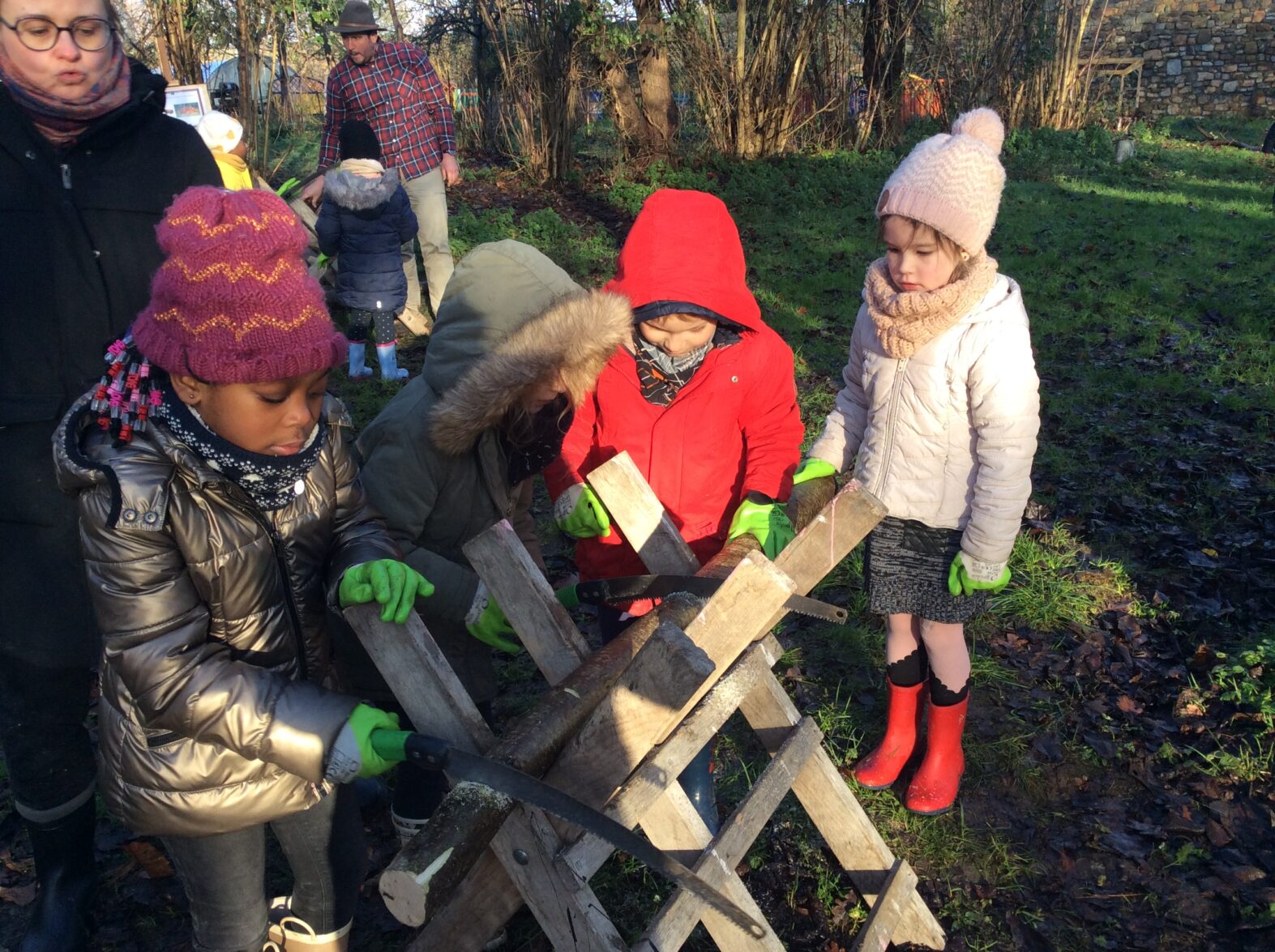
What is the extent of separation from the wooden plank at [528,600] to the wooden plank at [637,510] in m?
0.35

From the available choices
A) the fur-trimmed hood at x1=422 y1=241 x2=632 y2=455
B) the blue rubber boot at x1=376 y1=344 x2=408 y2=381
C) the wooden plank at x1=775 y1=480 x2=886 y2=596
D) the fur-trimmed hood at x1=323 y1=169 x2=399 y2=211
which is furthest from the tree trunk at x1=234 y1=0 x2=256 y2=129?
the wooden plank at x1=775 y1=480 x2=886 y2=596

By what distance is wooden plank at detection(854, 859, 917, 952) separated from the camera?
242 cm

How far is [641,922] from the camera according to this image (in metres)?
2.74

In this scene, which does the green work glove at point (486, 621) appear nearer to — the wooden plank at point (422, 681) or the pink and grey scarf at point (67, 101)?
the wooden plank at point (422, 681)

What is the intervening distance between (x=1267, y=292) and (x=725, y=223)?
766 centimetres

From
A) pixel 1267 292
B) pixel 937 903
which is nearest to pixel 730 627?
pixel 937 903

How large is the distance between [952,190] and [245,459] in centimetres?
186

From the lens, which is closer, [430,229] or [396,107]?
[396,107]

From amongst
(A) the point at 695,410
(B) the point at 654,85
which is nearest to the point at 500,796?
(A) the point at 695,410

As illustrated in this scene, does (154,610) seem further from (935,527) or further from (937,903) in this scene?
(937,903)

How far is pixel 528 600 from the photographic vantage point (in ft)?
6.36

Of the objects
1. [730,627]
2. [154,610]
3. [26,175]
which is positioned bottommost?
[730,627]

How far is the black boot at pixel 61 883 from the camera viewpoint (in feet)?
8.20

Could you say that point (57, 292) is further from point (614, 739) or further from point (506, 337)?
point (614, 739)
